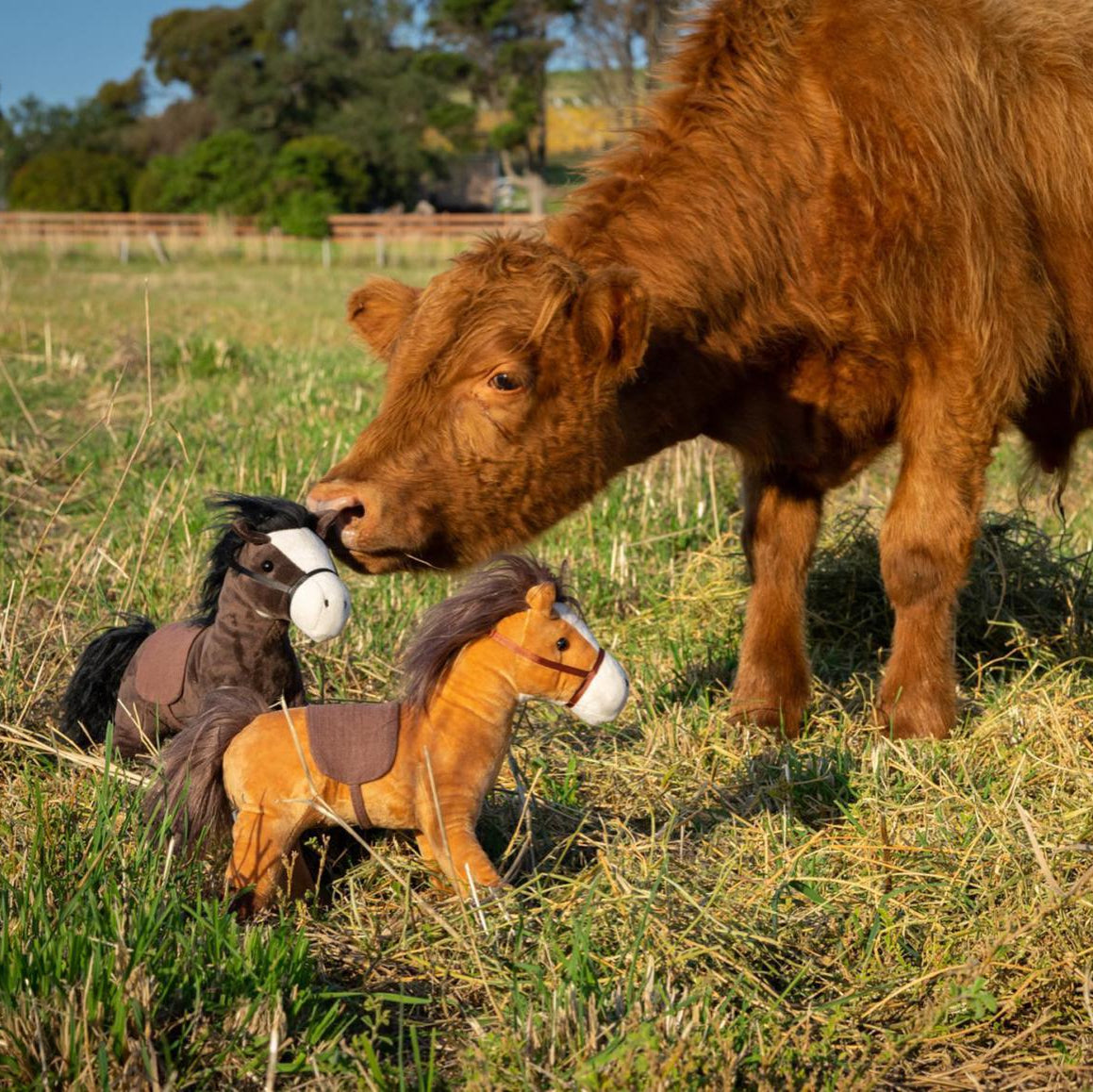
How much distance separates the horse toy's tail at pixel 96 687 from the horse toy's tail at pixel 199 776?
0.66 m

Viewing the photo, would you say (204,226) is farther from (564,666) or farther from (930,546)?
(564,666)

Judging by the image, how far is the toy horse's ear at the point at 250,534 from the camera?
2896 mm

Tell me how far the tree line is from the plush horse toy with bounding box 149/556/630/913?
41703mm

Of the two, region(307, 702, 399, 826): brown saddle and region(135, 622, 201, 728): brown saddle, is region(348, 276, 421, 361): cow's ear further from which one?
region(307, 702, 399, 826): brown saddle

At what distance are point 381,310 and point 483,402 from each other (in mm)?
561

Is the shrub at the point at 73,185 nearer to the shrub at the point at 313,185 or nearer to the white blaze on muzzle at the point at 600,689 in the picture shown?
the shrub at the point at 313,185

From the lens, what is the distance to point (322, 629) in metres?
2.77

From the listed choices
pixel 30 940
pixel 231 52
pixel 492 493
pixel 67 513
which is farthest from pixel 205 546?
pixel 231 52

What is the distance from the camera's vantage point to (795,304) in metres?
3.75

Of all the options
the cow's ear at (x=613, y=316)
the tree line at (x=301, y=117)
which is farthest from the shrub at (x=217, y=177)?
the cow's ear at (x=613, y=316)

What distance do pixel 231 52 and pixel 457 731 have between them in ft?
248

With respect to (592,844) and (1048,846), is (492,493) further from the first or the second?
(1048,846)

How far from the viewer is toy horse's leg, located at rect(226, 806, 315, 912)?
265cm

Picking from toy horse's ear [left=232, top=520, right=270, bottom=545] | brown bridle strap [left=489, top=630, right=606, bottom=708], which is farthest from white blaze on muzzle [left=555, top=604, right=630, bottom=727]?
toy horse's ear [left=232, top=520, right=270, bottom=545]
